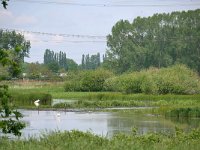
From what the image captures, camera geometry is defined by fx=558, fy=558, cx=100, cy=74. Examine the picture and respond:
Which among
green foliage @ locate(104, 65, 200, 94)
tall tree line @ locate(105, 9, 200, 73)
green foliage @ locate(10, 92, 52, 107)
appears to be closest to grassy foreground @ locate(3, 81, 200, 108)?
green foliage @ locate(10, 92, 52, 107)

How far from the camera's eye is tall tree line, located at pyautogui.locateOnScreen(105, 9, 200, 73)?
118812 mm

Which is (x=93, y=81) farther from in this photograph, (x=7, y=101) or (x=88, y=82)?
(x=7, y=101)

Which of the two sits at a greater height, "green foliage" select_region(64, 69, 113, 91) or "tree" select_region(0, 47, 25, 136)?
"tree" select_region(0, 47, 25, 136)

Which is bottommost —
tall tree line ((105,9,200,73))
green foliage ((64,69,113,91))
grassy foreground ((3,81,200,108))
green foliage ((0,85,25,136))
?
grassy foreground ((3,81,200,108))

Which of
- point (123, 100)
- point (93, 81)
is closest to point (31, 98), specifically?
point (123, 100)

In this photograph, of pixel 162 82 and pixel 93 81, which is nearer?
pixel 162 82

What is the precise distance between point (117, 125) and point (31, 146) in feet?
77.7

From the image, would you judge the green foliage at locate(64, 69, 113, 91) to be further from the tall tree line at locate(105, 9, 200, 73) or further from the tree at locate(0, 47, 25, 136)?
the tree at locate(0, 47, 25, 136)

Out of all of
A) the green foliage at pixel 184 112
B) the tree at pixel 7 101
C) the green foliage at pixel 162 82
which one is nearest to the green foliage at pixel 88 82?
the green foliage at pixel 162 82

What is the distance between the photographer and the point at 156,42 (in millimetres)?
122750

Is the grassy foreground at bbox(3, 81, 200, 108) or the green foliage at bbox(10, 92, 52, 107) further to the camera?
the green foliage at bbox(10, 92, 52, 107)

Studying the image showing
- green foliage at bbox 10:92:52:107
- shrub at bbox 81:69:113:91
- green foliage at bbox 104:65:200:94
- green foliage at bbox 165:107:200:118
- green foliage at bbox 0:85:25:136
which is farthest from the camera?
shrub at bbox 81:69:113:91

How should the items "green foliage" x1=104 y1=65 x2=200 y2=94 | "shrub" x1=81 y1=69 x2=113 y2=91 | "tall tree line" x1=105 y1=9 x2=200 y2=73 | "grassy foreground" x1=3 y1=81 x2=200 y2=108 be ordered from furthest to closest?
"tall tree line" x1=105 y1=9 x2=200 y2=73 → "shrub" x1=81 y1=69 x2=113 y2=91 → "green foliage" x1=104 y1=65 x2=200 y2=94 → "grassy foreground" x1=3 y1=81 x2=200 y2=108

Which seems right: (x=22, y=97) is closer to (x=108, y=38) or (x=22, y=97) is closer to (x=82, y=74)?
(x=82, y=74)
